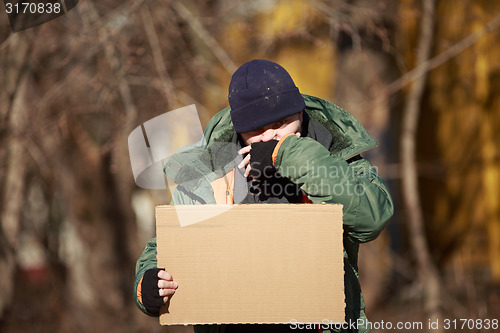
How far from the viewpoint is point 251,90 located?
2121mm

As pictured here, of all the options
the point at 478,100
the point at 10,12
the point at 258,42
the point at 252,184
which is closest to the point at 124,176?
the point at 258,42

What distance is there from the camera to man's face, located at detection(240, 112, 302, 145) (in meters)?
2.12

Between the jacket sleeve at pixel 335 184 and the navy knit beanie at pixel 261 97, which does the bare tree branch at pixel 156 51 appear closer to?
the navy knit beanie at pixel 261 97

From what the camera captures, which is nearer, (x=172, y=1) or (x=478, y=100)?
(x=172, y=1)

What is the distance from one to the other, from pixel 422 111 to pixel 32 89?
518 centimetres

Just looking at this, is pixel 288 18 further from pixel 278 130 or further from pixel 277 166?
pixel 277 166

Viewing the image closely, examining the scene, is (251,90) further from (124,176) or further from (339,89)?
(124,176)

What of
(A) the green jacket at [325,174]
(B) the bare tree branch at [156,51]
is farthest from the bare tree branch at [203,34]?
(A) the green jacket at [325,174]

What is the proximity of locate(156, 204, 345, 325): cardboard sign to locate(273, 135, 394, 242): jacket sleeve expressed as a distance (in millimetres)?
77

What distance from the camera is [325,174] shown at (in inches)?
73.7

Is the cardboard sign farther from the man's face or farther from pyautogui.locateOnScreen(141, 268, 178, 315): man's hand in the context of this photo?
the man's face

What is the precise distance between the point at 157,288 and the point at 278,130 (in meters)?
0.74

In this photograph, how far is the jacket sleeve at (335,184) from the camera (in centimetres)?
187

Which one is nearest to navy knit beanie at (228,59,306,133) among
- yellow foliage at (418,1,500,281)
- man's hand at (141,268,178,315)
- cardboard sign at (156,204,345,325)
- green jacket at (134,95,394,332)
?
green jacket at (134,95,394,332)
